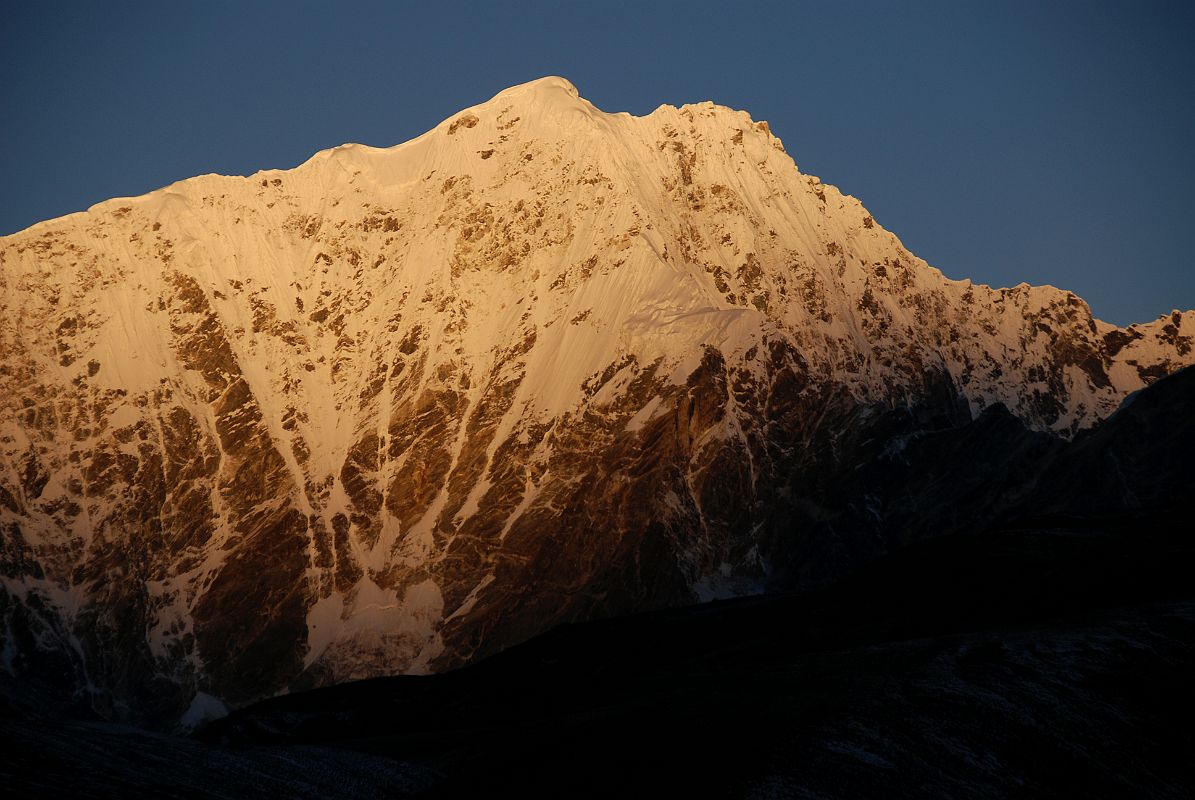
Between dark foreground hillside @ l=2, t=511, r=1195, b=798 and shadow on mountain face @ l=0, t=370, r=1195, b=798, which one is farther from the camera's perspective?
shadow on mountain face @ l=0, t=370, r=1195, b=798

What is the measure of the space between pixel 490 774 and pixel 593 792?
21.8ft

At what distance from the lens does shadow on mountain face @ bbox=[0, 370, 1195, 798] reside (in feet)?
→ 228

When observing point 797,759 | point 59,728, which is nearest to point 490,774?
point 797,759

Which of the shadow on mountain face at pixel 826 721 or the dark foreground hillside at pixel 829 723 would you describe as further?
the shadow on mountain face at pixel 826 721

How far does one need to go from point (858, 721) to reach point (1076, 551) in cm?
7877

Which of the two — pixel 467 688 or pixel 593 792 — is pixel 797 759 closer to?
pixel 593 792

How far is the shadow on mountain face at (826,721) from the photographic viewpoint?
228 ft

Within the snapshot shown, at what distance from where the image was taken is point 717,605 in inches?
7721

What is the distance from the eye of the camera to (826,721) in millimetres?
78625

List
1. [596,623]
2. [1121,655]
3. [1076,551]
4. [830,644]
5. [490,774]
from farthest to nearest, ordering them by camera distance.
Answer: [596,623] → [1076,551] → [830,644] → [1121,655] → [490,774]

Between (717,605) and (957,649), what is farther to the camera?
(717,605)

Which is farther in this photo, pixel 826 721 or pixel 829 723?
pixel 826 721

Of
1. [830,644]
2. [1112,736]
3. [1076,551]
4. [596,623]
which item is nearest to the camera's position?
[1112,736]

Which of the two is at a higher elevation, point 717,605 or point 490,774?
point 717,605
